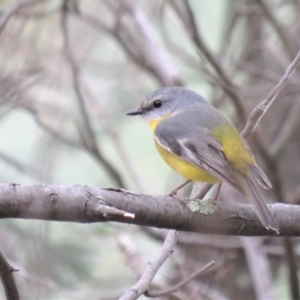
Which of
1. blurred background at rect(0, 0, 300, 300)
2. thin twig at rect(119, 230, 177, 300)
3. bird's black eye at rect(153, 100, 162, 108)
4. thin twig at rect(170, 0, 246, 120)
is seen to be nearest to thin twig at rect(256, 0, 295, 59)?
blurred background at rect(0, 0, 300, 300)

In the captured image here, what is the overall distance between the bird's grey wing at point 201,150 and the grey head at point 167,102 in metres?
0.27

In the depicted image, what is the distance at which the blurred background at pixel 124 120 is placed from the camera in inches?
131

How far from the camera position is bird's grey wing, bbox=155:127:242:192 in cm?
260

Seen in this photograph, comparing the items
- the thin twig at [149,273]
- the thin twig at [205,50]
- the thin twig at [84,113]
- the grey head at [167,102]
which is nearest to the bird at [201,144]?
the grey head at [167,102]

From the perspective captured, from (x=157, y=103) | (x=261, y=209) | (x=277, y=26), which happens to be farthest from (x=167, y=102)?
(x=261, y=209)

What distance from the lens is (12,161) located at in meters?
3.82

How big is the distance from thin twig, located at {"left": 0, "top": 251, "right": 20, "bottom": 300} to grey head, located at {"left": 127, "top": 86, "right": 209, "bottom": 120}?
1719mm

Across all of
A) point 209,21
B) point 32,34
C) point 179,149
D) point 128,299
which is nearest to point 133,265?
point 179,149

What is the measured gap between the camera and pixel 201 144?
2.87 m

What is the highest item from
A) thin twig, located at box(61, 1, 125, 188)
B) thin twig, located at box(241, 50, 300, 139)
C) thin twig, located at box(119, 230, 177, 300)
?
thin twig, located at box(241, 50, 300, 139)

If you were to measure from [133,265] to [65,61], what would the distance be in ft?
5.06

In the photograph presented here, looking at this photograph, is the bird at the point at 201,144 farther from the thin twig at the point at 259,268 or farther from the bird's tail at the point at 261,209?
the thin twig at the point at 259,268

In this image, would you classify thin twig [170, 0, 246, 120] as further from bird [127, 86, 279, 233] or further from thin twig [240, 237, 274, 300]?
thin twig [240, 237, 274, 300]

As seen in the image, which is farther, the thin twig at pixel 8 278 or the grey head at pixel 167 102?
the grey head at pixel 167 102
